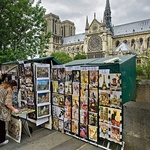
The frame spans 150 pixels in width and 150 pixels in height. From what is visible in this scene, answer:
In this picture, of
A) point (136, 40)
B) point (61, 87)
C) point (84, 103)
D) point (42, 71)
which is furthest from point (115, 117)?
point (136, 40)

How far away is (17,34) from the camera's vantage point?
10008mm

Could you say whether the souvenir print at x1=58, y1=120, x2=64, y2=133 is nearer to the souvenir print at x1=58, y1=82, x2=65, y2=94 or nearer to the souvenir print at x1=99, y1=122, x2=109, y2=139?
the souvenir print at x1=58, y1=82, x2=65, y2=94

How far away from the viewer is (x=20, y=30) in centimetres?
1016

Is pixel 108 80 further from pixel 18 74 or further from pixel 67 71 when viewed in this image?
pixel 18 74

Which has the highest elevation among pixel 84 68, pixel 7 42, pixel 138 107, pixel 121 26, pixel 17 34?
pixel 121 26

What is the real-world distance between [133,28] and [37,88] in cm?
7429

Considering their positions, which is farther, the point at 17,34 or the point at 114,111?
the point at 17,34

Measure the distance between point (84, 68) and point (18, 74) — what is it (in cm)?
246

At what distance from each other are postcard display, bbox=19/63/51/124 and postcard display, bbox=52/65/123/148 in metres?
0.22

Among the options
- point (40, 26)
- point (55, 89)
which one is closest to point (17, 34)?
point (40, 26)

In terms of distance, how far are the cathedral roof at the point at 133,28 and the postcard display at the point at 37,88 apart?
6975cm

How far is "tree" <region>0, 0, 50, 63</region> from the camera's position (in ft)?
29.1

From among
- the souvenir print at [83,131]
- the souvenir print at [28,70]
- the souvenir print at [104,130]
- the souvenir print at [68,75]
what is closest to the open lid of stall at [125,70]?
the souvenir print at [104,130]

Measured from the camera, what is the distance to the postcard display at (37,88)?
170 inches
